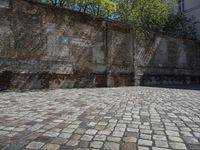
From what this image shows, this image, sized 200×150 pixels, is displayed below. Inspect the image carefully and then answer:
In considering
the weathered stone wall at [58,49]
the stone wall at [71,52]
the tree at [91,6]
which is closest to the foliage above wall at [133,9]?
the tree at [91,6]

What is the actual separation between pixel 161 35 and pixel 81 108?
12.3 metres

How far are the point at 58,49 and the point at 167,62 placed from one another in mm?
8687

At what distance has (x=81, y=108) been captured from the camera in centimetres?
596

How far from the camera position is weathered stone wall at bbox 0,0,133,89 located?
31.9 feet

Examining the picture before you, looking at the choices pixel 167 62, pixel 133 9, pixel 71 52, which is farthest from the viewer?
pixel 133 9

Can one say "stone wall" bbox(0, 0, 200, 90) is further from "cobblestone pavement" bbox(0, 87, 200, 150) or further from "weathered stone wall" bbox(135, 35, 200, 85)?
"cobblestone pavement" bbox(0, 87, 200, 150)

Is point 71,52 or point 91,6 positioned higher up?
point 91,6

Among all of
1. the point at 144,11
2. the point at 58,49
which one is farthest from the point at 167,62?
the point at 58,49

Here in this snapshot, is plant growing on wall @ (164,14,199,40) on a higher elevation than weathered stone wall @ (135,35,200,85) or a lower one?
higher

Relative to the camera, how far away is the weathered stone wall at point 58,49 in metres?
9.71

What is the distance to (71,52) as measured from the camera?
38.6 feet

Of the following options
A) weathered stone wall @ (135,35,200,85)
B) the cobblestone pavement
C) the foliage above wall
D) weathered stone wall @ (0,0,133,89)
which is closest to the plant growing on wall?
the foliage above wall

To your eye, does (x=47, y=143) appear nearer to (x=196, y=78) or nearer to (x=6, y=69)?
(x=6, y=69)

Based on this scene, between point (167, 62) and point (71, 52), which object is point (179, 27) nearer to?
point (167, 62)
